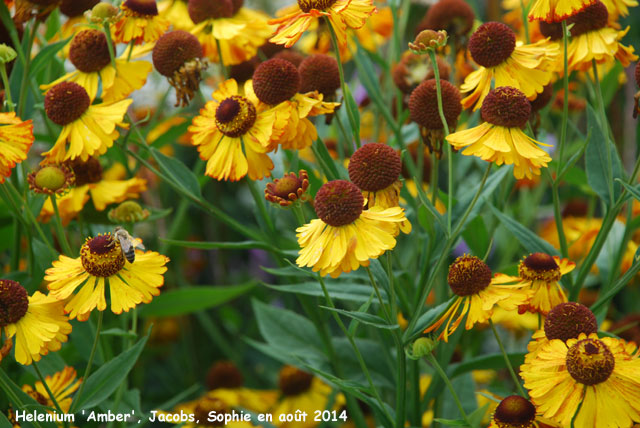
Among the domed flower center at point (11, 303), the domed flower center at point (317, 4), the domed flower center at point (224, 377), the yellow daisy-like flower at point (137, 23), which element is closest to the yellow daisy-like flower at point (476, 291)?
the domed flower center at point (317, 4)

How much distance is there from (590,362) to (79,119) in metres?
0.67

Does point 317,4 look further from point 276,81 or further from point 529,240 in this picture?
point 529,240

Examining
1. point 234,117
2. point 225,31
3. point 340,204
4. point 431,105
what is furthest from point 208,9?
point 340,204

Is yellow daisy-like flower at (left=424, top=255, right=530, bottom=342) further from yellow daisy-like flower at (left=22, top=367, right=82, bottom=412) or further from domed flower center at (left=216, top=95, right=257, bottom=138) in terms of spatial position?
yellow daisy-like flower at (left=22, top=367, right=82, bottom=412)

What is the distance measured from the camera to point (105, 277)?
0.76m

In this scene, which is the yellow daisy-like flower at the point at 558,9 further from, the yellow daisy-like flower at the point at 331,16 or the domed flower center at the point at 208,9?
the domed flower center at the point at 208,9

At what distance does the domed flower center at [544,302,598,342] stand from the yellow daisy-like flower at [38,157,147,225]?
2.07 ft

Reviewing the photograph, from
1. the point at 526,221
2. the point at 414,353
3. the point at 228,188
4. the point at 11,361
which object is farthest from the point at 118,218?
the point at 228,188

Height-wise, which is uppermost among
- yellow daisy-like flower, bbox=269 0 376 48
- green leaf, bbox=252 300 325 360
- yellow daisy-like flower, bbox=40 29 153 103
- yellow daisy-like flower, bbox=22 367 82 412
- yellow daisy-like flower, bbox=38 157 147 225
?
yellow daisy-like flower, bbox=269 0 376 48

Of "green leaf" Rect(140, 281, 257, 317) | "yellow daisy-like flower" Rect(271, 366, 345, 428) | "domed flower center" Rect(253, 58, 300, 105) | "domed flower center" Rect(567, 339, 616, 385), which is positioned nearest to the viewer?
"domed flower center" Rect(567, 339, 616, 385)

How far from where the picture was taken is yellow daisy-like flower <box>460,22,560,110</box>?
2.65 feet

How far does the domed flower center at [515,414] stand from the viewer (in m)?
0.67

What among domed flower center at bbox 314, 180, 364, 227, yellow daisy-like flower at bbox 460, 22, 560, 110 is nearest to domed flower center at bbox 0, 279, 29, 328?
domed flower center at bbox 314, 180, 364, 227

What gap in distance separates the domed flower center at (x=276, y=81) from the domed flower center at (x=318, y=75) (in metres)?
0.09
